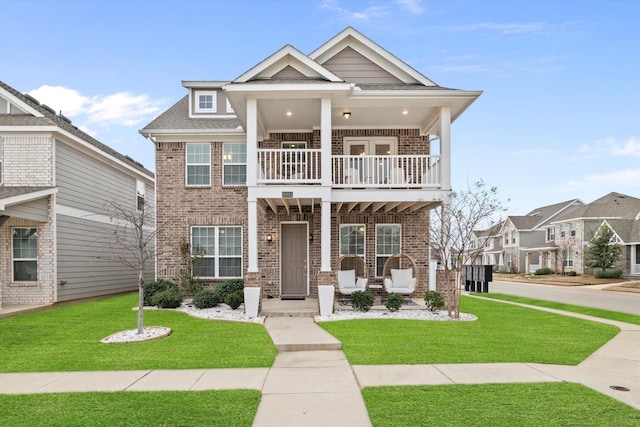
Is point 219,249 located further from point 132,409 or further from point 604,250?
point 604,250

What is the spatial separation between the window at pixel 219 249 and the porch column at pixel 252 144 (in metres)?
3.89

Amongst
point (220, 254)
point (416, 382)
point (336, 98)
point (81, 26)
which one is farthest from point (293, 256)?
point (81, 26)

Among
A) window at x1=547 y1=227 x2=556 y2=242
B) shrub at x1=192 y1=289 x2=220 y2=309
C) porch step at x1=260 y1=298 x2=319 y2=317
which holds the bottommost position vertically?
porch step at x1=260 y1=298 x2=319 y2=317

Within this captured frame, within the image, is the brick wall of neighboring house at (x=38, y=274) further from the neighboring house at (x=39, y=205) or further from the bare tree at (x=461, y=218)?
the bare tree at (x=461, y=218)

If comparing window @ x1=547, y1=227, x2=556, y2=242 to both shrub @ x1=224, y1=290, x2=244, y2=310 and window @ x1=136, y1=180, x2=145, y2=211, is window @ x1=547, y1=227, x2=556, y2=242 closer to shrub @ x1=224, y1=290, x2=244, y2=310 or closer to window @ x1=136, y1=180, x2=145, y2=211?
window @ x1=136, y1=180, x2=145, y2=211

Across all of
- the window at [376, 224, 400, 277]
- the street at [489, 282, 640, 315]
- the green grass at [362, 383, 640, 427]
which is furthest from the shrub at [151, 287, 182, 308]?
the street at [489, 282, 640, 315]

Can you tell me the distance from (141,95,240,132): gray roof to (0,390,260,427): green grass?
10.4 m

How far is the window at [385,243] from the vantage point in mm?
13242

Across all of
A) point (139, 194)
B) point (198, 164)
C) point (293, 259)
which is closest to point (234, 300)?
point (293, 259)

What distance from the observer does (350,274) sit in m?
12.2

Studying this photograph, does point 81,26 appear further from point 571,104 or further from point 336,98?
point 571,104

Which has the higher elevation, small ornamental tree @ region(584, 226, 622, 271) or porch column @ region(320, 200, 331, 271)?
porch column @ region(320, 200, 331, 271)

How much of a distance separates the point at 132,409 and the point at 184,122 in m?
11.6

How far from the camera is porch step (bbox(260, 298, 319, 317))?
10484 mm
